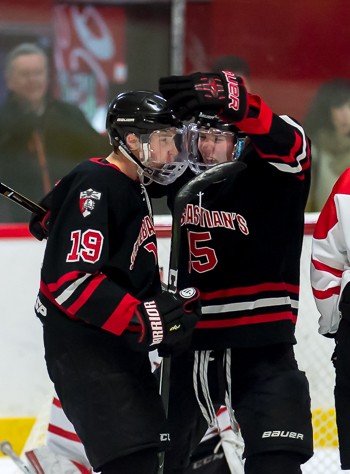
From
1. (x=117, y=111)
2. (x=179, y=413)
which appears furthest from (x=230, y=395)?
(x=117, y=111)

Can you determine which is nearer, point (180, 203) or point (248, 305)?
point (180, 203)

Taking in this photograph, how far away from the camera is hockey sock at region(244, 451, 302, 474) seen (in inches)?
90.7

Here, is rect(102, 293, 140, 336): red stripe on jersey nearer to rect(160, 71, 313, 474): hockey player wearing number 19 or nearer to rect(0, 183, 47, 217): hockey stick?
rect(160, 71, 313, 474): hockey player wearing number 19

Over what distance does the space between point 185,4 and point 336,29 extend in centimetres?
83

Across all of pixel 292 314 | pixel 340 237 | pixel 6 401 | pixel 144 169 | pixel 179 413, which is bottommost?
pixel 6 401

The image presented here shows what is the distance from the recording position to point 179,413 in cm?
249

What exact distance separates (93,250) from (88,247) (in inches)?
0.5

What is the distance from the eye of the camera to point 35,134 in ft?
15.9

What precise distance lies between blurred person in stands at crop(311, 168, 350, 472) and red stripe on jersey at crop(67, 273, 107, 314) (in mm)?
528

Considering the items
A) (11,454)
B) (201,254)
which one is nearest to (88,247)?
(201,254)

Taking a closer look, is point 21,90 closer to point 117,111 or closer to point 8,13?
point 8,13

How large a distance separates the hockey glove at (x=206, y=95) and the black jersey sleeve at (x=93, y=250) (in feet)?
0.67

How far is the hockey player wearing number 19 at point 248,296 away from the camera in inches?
A: 92.0

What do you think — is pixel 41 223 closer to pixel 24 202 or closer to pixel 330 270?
pixel 24 202
